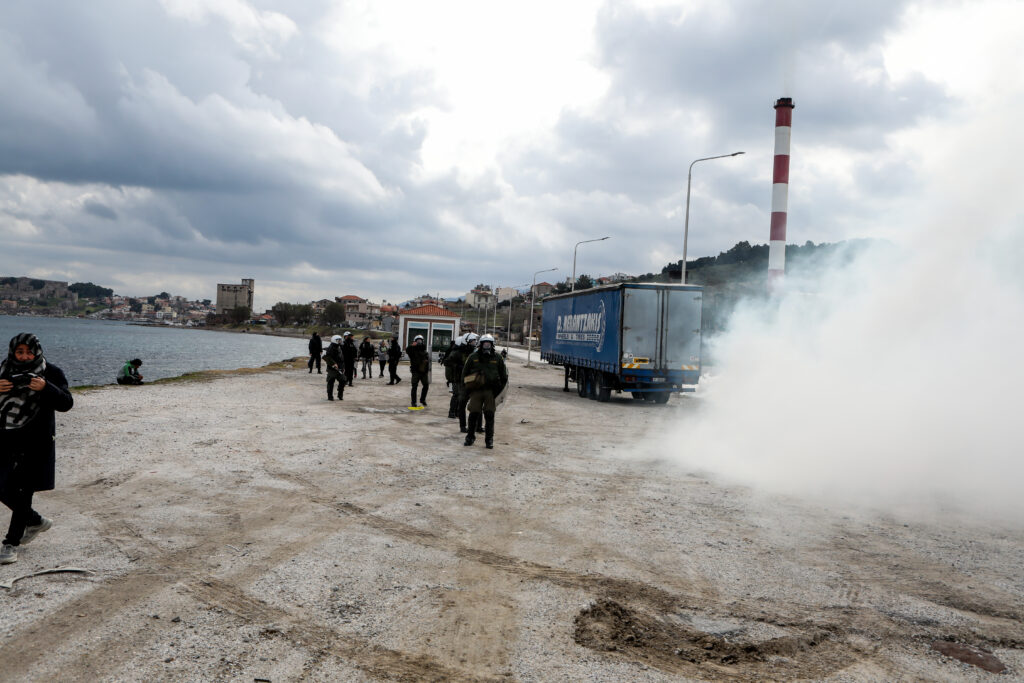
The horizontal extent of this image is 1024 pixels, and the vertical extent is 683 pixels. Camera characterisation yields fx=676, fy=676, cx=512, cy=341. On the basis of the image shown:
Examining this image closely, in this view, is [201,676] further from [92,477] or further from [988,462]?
[988,462]

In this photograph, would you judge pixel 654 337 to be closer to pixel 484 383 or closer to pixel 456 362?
pixel 456 362

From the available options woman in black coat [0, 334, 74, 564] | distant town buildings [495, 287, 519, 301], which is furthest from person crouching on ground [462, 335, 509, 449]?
distant town buildings [495, 287, 519, 301]

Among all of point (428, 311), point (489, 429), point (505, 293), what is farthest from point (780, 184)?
point (505, 293)

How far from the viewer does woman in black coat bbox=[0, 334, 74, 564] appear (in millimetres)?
5305

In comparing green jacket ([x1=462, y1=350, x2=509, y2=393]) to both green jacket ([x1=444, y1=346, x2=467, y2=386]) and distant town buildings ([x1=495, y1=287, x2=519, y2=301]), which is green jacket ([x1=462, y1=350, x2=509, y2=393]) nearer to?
green jacket ([x1=444, y1=346, x2=467, y2=386])

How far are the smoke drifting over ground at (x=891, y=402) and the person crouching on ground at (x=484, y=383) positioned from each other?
3380mm

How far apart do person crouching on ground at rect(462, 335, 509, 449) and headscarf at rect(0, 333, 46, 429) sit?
7.05 metres

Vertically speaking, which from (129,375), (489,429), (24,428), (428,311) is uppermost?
(428,311)

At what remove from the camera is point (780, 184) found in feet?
134

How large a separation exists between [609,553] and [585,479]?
3.29 meters

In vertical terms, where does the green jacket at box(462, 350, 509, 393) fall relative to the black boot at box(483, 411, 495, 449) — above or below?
above

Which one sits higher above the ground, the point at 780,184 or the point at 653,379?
the point at 780,184

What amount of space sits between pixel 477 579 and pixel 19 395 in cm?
391

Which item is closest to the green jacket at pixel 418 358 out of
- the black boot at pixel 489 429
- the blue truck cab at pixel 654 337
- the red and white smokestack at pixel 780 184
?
the black boot at pixel 489 429
